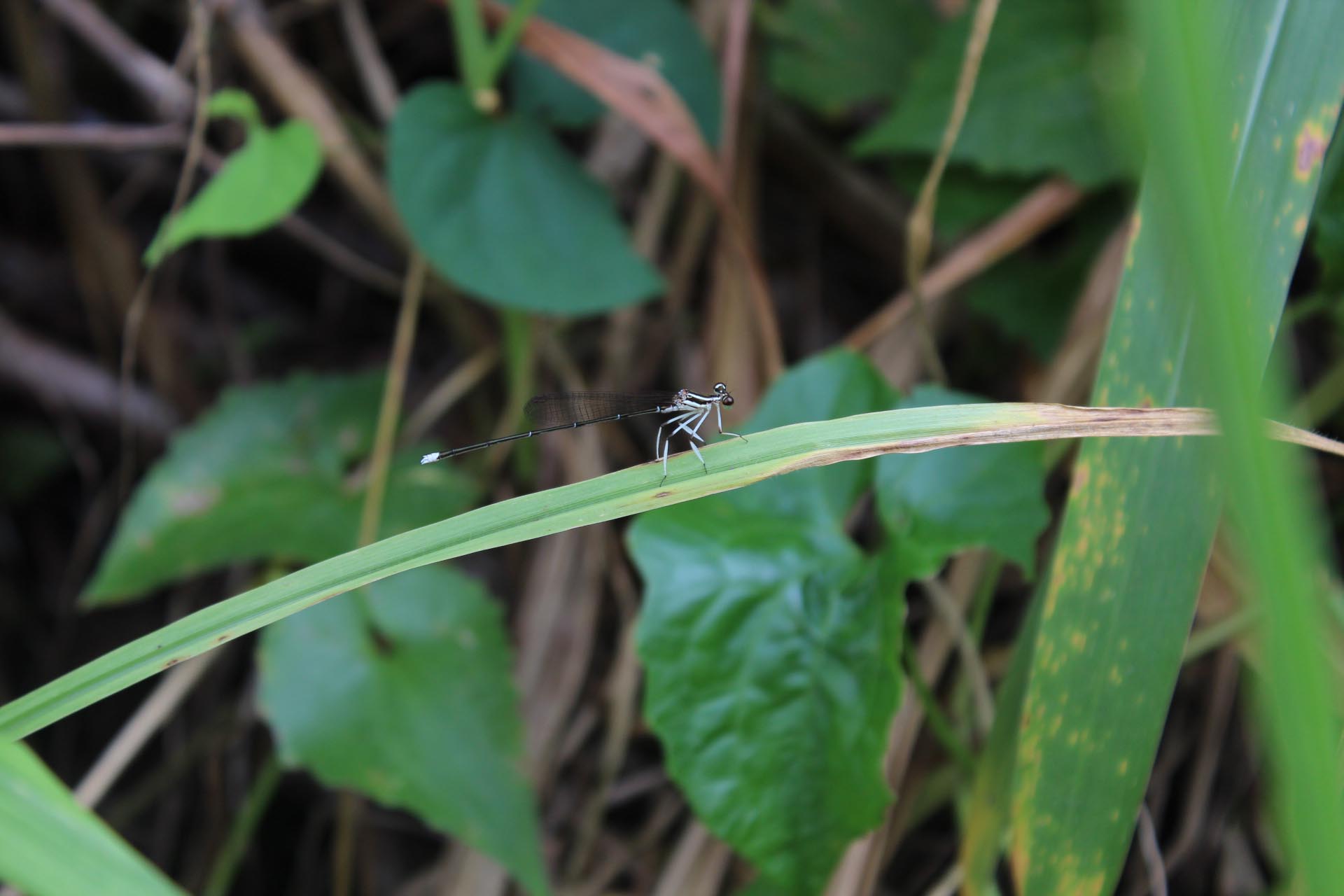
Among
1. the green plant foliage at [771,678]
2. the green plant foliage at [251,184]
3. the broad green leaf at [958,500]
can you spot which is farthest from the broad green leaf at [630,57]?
the green plant foliage at [771,678]

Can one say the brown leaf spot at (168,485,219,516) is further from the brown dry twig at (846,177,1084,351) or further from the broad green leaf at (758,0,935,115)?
the broad green leaf at (758,0,935,115)

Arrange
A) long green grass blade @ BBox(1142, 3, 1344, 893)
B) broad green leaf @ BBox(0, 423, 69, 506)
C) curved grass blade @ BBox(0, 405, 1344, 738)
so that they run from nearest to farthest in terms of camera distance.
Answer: long green grass blade @ BBox(1142, 3, 1344, 893), curved grass blade @ BBox(0, 405, 1344, 738), broad green leaf @ BBox(0, 423, 69, 506)

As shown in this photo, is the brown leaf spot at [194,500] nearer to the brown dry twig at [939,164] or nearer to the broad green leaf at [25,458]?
the broad green leaf at [25,458]

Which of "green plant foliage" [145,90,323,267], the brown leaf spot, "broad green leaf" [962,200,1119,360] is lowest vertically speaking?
the brown leaf spot

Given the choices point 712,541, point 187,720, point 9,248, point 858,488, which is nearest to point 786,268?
point 858,488

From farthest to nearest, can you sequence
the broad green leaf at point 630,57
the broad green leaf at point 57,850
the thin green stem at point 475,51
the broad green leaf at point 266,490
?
1. the broad green leaf at point 630,57
2. the broad green leaf at point 266,490
3. the thin green stem at point 475,51
4. the broad green leaf at point 57,850

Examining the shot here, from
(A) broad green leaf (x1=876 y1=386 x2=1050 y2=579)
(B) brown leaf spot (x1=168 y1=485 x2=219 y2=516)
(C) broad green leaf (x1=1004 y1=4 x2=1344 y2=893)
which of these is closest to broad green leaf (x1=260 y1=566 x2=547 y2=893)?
(B) brown leaf spot (x1=168 y1=485 x2=219 y2=516)
